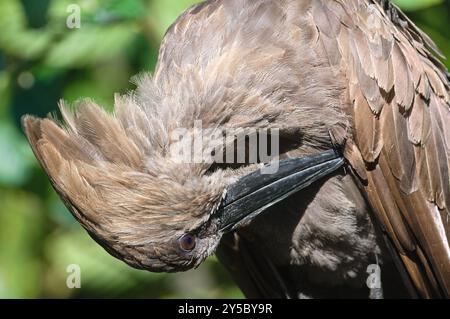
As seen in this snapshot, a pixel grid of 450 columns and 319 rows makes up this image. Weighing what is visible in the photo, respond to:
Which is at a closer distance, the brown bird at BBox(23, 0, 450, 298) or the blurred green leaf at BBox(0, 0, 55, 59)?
the brown bird at BBox(23, 0, 450, 298)

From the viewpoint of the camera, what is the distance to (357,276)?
16.3 ft

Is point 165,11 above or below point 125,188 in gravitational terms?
above

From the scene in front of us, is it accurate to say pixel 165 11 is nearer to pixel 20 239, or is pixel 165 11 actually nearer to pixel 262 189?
pixel 262 189

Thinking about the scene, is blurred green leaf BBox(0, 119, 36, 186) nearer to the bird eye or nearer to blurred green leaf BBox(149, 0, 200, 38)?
blurred green leaf BBox(149, 0, 200, 38)

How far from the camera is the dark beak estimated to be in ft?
14.2

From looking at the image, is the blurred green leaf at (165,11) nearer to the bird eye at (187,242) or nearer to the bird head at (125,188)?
the bird head at (125,188)

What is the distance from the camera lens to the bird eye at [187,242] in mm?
4215

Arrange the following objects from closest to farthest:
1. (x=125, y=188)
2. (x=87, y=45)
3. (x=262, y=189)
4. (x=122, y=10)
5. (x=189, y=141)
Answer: (x=125, y=188) → (x=189, y=141) → (x=262, y=189) → (x=122, y=10) → (x=87, y=45)

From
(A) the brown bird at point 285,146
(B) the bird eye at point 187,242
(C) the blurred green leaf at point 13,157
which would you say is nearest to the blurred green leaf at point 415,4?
(A) the brown bird at point 285,146

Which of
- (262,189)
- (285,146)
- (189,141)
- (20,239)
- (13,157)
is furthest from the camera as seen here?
(20,239)

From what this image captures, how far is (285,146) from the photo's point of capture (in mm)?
4535

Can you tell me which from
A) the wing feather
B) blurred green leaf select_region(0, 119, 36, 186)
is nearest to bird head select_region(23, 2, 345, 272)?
the wing feather

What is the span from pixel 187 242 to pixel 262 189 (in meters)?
0.42

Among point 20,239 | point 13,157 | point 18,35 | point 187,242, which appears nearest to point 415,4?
point 187,242
